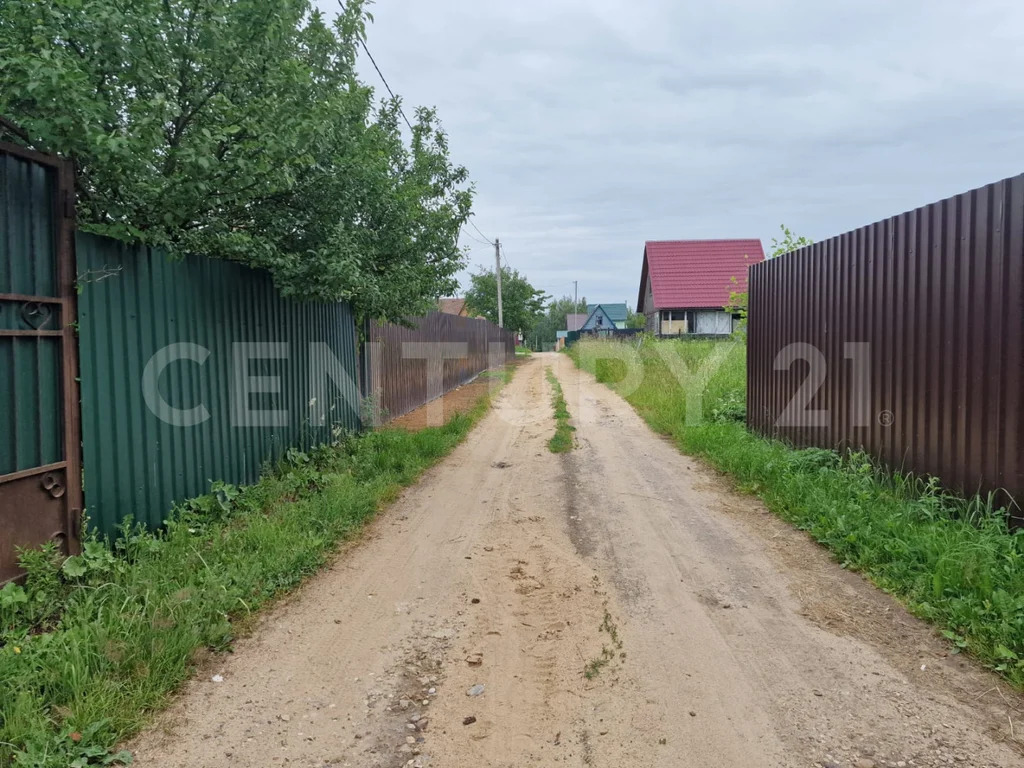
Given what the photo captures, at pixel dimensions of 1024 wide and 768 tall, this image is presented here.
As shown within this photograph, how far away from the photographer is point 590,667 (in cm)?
318

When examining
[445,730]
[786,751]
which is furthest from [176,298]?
[786,751]

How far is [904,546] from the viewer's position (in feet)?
13.9

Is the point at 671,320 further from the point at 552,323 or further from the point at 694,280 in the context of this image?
the point at 552,323

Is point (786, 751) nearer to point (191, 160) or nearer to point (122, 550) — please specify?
point (122, 550)

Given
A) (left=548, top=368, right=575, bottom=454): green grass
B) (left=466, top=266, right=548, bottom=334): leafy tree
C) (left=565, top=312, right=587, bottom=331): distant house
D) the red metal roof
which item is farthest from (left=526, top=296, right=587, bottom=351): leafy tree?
(left=548, top=368, right=575, bottom=454): green grass

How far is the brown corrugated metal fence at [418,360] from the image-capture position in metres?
10.7

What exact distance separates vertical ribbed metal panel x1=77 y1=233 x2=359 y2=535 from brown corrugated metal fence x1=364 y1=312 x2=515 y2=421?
3.42 m

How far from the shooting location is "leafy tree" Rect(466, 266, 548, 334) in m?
45.8

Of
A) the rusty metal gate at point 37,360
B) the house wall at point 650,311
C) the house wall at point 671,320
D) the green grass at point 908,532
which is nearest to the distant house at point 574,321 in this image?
the house wall at point 650,311

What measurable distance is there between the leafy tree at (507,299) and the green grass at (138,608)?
4037 cm

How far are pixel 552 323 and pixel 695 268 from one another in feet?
214

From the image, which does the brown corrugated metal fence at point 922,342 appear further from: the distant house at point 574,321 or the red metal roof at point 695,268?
the distant house at point 574,321

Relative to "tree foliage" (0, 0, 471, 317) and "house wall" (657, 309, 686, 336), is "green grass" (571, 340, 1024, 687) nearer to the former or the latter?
"tree foliage" (0, 0, 471, 317)

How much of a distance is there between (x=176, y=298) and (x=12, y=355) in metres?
1.49
